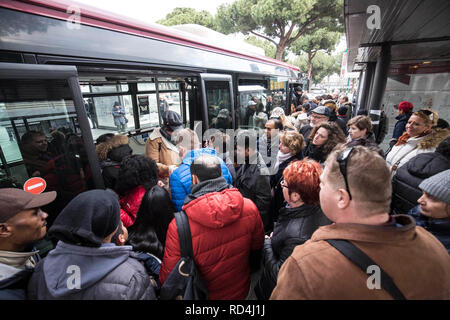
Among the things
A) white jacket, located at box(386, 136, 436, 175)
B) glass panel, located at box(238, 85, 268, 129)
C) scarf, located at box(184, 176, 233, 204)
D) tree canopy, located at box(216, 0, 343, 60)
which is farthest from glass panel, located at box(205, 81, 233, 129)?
tree canopy, located at box(216, 0, 343, 60)

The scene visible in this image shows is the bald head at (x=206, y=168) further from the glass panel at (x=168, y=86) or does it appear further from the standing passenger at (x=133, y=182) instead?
the glass panel at (x=168, y=86)

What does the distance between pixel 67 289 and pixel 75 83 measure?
5.35 ft

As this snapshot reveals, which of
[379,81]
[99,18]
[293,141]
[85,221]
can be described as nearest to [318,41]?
[379,81]

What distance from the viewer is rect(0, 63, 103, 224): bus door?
1.61 m

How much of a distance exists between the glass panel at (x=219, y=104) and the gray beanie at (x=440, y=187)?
304cm

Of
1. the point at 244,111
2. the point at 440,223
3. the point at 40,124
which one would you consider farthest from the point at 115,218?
the point at 244,111

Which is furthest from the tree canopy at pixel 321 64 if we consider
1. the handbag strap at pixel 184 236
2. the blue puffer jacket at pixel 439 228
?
the handbag strap at pixel 184 236

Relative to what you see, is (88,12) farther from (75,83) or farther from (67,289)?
(67,289)

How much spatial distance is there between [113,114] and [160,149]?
3320 mm

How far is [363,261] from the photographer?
2.64 feet

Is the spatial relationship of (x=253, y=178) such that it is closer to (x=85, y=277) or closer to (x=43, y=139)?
(x=85, y=277)

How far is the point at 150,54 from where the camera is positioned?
9.08 ft

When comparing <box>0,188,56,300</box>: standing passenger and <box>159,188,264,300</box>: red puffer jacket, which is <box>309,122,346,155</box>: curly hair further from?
<box>0,188,56,300</box>: standing passenger
